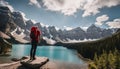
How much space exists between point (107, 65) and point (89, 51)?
89593 millimetres

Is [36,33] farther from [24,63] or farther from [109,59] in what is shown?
[109,59]

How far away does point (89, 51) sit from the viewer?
116 m

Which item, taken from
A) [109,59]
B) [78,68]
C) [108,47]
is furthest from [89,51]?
[78,68]

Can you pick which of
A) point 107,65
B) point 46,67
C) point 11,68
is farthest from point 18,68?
point 107,65

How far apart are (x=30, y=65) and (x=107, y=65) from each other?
43.2 feet

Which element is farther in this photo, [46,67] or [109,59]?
[109,59]

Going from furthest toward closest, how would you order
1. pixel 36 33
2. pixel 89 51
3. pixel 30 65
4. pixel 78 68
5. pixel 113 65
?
pixel 89 51 → pixel 113 65 → pixel 78 68 → pixel 36 33 → pixel 30 65

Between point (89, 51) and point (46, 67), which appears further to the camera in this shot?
point (89, 51)

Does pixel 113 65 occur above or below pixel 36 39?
below

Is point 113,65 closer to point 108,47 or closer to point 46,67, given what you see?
point 46,67

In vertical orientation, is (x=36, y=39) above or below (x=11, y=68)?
above

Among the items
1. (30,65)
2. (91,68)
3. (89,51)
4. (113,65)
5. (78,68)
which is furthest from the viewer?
(89,51)

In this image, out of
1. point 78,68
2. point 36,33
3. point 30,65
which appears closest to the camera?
point 30,65

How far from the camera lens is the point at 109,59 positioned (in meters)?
27.9
